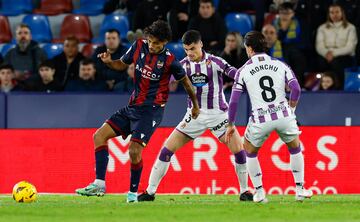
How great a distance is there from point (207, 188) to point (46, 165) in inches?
98.1

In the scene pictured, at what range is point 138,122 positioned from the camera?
13.1 metres

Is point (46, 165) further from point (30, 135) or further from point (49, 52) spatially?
point (49, 52)

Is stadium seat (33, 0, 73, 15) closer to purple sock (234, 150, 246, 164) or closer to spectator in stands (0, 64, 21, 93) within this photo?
spectator in stands (0, 64, 21, 93)

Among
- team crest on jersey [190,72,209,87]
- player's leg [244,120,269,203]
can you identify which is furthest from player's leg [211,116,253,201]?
player's leg [244,120,269,203]

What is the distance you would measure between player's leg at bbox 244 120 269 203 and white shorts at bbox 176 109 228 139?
44.4 inches

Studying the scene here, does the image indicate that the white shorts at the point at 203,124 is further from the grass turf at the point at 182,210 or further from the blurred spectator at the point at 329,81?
the blurred spectator at the point at 329,81

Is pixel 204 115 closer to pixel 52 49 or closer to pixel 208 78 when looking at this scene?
pixel 208 78

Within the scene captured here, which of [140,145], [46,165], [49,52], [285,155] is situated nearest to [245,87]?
[140,145]

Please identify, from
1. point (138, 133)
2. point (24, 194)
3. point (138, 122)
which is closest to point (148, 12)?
point (138, 122)

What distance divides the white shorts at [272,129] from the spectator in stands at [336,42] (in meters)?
5.89

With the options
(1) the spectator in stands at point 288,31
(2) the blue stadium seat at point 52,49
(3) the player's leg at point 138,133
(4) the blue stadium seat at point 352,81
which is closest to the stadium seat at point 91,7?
(2) the blue stadium seat at point 52,49

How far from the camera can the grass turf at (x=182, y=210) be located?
36.2 feet

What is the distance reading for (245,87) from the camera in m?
12.8

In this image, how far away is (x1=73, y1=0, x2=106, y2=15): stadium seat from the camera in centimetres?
2139
